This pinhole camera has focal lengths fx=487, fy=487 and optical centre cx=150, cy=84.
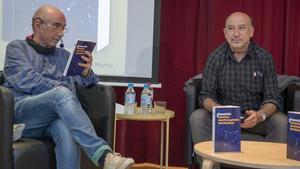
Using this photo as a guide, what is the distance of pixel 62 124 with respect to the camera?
264 centimetres

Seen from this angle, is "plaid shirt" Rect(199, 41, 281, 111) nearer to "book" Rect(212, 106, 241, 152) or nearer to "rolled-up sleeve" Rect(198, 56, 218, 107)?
"rolled-up sleeve" Rect(198, 56, 218, 107)

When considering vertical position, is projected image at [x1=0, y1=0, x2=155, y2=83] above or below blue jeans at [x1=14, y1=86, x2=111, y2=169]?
above

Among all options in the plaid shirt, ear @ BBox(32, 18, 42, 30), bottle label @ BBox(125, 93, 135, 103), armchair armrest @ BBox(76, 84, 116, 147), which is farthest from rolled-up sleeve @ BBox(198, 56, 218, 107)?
ear @ BBox(32, 18, 42, 30)

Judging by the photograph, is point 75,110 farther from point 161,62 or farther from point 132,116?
point 161,62

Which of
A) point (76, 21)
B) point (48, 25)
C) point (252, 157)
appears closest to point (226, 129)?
point (252, 157)

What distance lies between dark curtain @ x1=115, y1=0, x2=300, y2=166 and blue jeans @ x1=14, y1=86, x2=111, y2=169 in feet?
4.47

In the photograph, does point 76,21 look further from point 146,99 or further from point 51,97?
point 51,97

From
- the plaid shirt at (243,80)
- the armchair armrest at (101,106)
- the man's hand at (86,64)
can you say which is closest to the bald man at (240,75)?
the plaid shirt at (243,80)

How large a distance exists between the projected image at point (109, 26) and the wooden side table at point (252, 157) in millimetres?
1317

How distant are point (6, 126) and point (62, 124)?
14.8 inches

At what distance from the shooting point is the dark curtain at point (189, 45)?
12.4ft

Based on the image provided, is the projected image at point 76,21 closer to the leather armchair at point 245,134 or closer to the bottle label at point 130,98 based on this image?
the bottle label at point 130,98

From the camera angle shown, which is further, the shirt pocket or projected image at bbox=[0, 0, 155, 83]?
projected image at bbox=[0, 0, 155, 83]

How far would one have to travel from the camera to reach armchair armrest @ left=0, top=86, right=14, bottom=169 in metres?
2.32
